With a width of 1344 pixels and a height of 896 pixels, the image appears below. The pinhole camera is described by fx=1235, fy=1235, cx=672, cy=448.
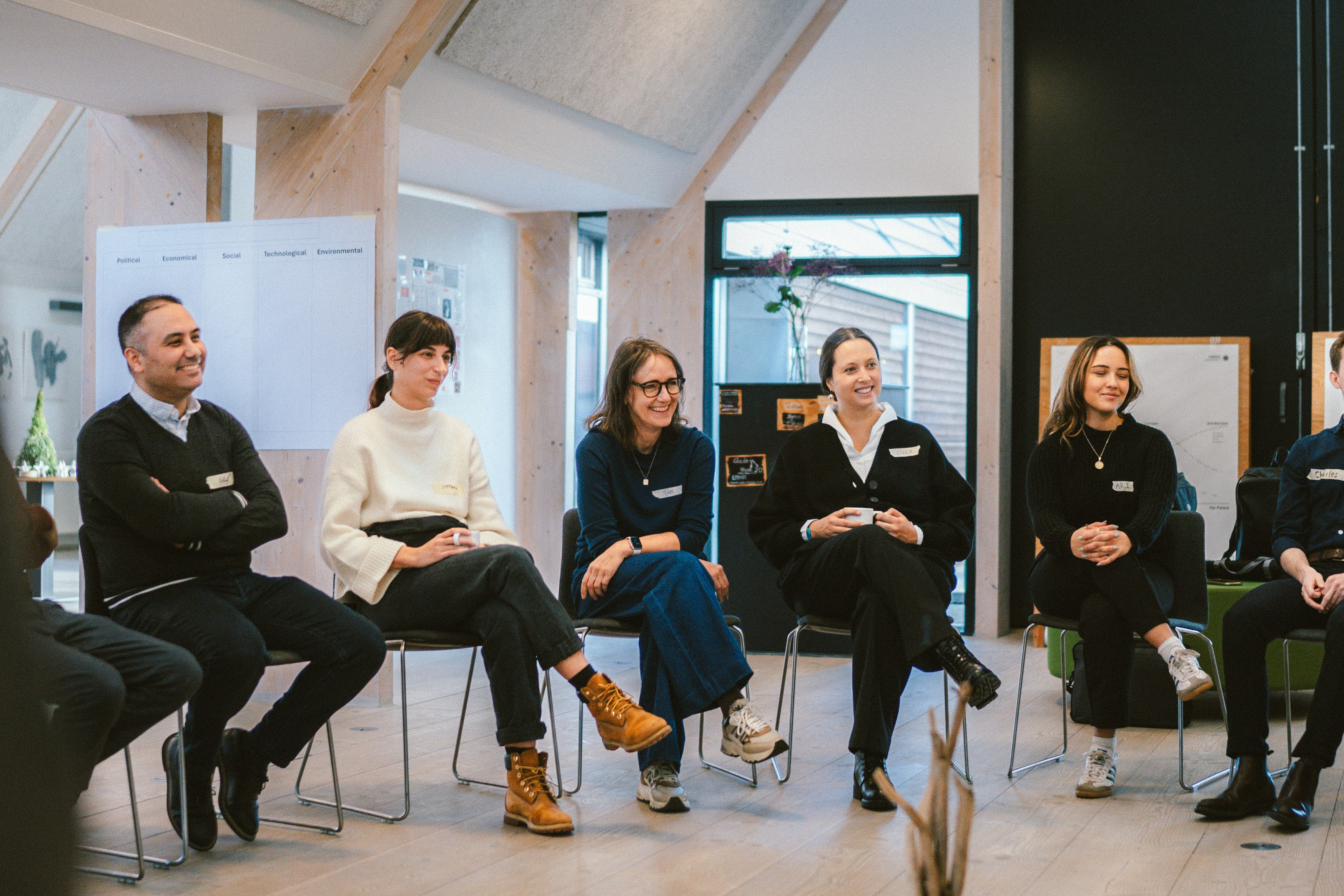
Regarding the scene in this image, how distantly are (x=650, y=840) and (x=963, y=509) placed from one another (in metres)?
1.27

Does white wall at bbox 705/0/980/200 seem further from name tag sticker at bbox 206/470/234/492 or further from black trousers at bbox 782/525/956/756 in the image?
name tag sticker at bbox 206/470/234/492

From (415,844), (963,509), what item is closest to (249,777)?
(415,844)

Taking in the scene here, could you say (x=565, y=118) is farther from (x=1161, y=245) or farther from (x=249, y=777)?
(x=249, y=777)

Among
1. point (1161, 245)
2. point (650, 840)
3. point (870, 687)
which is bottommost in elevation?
point (650, 840)

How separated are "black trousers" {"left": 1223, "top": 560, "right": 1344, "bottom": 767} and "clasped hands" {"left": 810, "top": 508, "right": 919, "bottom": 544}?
2.63ft

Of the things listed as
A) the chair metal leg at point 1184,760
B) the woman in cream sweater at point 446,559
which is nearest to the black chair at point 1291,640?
the chair metal leg at point 1184,760

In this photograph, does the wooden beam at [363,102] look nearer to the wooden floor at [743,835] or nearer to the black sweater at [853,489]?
the wooden floor at [743,835]

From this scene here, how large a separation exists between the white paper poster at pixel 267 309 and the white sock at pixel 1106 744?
259 cm

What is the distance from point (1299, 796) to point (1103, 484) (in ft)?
3.04

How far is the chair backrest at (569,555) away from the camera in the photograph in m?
3.36

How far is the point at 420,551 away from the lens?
9.81 ft

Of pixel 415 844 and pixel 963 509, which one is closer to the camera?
pixel 415 844

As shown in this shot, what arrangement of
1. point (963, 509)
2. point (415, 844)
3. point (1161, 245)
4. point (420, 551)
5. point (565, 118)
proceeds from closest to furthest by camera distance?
point (415, 844), point (420, 551), point (963, 509), point (565, 118), point (1161, 245)

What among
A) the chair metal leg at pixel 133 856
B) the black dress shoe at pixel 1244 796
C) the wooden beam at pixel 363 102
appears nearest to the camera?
the chair metal leg at pixel 133 856
